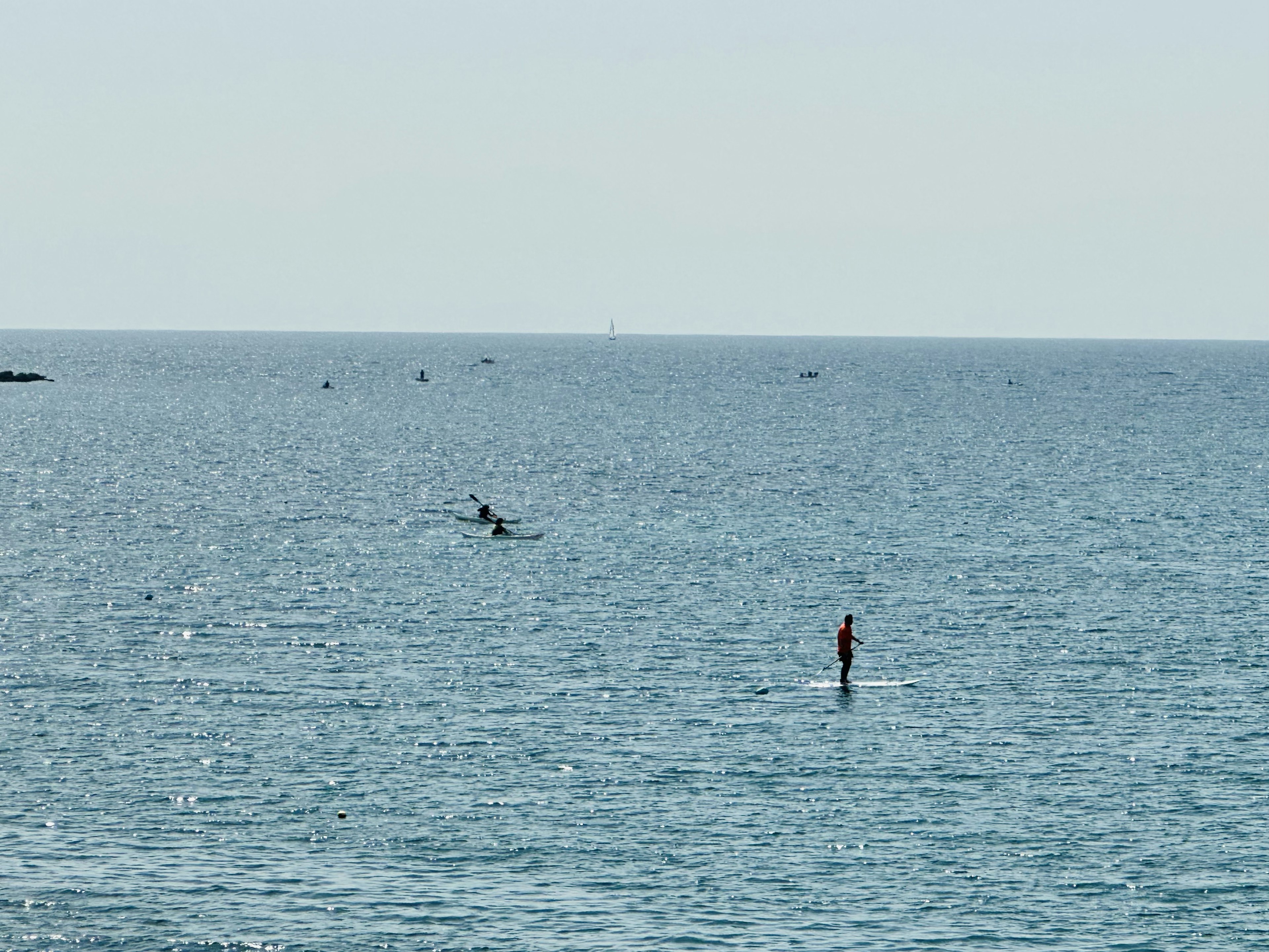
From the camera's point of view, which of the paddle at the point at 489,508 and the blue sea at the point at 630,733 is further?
the paddle at the point at 489,508

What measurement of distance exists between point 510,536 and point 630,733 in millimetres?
47555

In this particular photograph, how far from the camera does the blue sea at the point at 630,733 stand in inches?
1672

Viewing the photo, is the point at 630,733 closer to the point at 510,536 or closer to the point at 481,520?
the point at 510,536

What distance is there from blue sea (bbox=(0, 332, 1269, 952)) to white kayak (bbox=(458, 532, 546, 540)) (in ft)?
3.22

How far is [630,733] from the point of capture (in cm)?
5778

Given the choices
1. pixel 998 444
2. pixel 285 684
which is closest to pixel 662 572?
pixel 285 684

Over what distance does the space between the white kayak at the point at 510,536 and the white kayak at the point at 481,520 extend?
275 centimetres

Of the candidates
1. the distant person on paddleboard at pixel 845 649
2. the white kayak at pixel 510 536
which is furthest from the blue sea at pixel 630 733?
the white kayak at pixel 510 536

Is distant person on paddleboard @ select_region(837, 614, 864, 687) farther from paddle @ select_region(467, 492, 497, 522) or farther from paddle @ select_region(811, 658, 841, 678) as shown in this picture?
paddle @ select_region(467, 492, 497, 522)

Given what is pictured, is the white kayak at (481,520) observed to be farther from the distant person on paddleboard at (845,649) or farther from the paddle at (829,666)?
the distant person on paddleboard at (845,649)

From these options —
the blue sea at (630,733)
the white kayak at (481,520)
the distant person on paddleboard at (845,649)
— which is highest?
the white kayak at (481,520)

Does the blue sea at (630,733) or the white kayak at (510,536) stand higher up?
the white kayak at (510,536)

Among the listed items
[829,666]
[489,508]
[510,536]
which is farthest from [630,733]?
[489,508]

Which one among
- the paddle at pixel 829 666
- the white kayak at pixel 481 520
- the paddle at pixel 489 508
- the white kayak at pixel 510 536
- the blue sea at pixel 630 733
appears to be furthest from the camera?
the white kayak at pixel 481 520
